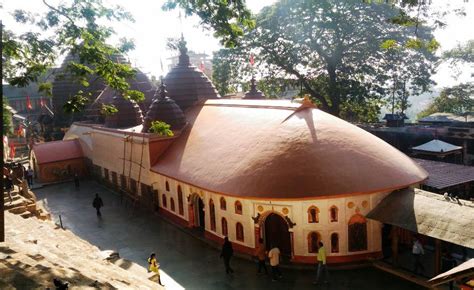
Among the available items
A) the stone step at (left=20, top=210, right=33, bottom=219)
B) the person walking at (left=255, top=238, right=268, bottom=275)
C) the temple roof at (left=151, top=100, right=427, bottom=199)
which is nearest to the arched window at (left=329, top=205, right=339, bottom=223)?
the temple roof at (left=151, top=100, right=427, bottom=199)

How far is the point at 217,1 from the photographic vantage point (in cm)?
980

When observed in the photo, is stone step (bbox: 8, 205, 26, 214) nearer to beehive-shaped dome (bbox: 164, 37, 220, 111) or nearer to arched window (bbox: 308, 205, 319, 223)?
arched window (bbox: 308, 205, 319, 223)

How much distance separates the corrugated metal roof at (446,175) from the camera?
16.7 metres

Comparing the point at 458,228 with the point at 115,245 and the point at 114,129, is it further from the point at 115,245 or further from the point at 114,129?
the point at 114,129

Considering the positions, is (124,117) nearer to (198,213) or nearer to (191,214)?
(191,214)

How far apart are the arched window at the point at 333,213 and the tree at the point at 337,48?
19.1 meters

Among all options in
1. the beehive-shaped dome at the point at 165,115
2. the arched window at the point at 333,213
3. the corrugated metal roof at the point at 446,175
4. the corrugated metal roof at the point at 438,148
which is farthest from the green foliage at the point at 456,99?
the arched window at the point at 333,213

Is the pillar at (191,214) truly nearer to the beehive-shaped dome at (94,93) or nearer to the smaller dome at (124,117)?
the smaller dome at (124,117)

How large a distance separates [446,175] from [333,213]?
6224mm

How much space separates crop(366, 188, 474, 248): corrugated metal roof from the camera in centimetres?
1213

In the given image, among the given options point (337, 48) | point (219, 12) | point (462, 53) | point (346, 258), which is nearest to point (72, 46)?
point (219, 12)

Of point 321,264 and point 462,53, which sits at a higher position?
point 462,53

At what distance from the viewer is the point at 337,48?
106ft

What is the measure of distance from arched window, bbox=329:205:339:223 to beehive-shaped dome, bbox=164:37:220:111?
14.0 metres
